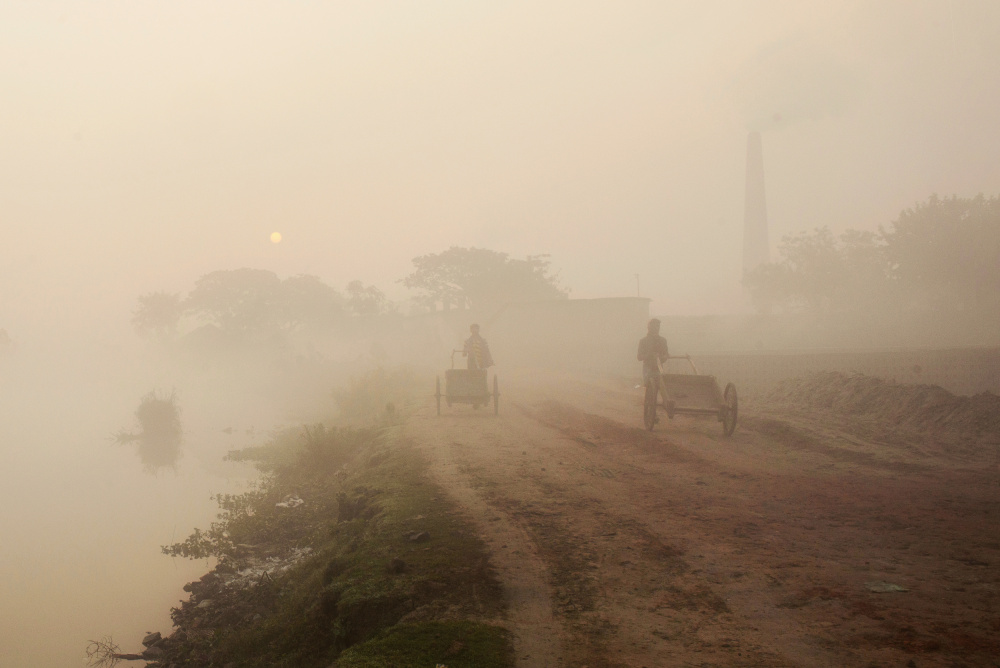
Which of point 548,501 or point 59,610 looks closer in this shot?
point 548,501

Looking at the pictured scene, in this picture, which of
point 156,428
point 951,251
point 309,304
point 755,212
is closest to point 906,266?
point 951,251

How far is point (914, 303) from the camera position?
4878cm

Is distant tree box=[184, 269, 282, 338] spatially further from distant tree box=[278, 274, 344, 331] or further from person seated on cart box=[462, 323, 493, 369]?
person seated on cart box=[462, 323, 493, 369]

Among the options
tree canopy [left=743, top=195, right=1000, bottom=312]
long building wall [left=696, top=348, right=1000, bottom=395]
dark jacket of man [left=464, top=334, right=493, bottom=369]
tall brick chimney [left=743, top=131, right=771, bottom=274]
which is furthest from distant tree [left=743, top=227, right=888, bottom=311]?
dark jacket of man [left=464, top=334, right=493, bottom=369]

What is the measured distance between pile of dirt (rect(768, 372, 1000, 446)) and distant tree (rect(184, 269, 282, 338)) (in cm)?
5286

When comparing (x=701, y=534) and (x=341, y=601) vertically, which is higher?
(x=701, y=534)

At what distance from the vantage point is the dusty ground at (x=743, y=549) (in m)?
3.42

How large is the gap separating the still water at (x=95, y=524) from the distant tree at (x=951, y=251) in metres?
39.2

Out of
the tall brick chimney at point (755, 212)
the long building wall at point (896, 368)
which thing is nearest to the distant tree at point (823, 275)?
the tall brick chimney at point (755, 212)

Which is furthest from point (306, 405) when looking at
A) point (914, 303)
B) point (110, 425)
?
point (914, 303)

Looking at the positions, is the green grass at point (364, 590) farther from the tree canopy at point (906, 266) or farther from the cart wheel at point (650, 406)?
the tree canopy at point (906, 266)

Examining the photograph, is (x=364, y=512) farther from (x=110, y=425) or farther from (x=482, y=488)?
(x=110, y=425)

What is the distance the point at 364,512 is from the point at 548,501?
7.78 feet

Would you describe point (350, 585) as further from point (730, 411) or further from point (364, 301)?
point (364, 301)
